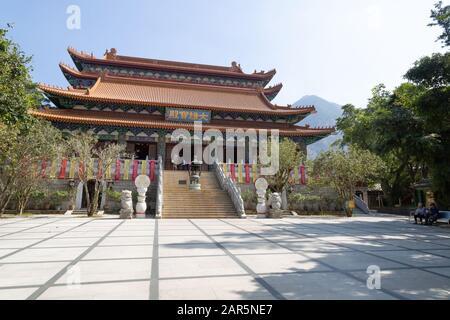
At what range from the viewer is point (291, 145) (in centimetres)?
1738

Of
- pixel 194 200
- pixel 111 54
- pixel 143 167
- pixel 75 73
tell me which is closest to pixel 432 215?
pixel 194 200

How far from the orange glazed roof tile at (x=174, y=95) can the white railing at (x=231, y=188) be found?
19.4 ft

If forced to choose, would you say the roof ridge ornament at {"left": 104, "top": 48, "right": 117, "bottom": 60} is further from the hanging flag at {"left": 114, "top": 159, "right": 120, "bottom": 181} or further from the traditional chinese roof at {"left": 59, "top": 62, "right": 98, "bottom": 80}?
the hanging flag at {"left": 114, "top": 159, "right": 120, "bottom": 181}

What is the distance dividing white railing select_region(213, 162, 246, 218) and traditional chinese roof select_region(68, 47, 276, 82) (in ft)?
40.9

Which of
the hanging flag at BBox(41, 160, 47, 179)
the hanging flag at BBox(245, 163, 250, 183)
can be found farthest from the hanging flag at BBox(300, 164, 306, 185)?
the hanging flag at BBox(41, 160, 47, 179)

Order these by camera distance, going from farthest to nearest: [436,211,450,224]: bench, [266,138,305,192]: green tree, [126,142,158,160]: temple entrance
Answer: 1. [126,142,158,160]: temple entrance
2. [266,138,305,192]: green tree
3. [436,211,450,224]: bench

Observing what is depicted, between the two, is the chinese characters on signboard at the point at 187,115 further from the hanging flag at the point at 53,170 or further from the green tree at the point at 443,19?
the green tree at the point at 443,19

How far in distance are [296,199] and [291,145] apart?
3455 mm

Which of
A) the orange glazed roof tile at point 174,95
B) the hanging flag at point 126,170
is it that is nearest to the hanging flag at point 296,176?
the orange glazed roof tile at point 174,95

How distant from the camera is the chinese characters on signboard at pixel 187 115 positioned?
2197 cm

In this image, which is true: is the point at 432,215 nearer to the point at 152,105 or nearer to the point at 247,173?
the point at 247,173

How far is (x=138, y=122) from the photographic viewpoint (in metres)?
20.2

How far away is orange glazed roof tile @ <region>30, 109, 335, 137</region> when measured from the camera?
1906cm
